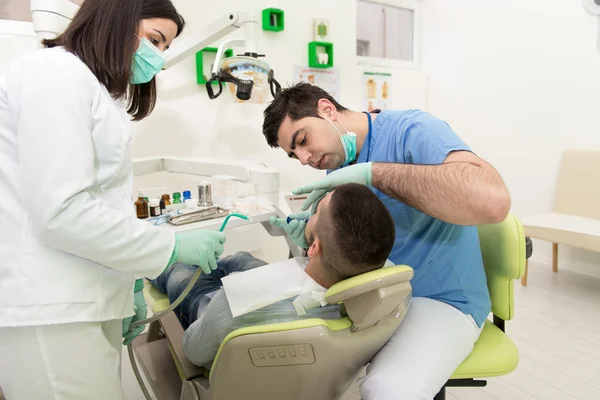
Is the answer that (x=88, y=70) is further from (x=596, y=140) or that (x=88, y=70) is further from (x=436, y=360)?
(x=596, y=140)

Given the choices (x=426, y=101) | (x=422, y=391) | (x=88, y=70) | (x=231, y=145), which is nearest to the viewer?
(x=88, y=70)

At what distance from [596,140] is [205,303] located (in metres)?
2.81

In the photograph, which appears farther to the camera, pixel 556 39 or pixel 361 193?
pixel 556 39

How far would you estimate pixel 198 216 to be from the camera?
1.67 m

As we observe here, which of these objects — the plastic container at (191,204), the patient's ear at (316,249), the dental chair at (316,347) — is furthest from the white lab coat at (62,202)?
the plastic container at (191,204)

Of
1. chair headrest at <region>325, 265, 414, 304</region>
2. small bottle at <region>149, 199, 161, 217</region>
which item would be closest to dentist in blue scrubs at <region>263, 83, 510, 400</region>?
chair headrest at <region>325, 265, 414, 304</region>

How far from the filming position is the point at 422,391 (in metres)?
0.96

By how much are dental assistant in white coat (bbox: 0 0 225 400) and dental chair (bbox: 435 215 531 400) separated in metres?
0.81

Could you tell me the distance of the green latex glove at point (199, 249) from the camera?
958mm

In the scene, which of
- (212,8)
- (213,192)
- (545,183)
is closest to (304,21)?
(212,8)

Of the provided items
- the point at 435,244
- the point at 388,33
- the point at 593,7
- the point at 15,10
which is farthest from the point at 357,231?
the point at 388,33

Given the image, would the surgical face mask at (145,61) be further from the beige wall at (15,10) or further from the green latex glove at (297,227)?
the beige wall at (15,10)

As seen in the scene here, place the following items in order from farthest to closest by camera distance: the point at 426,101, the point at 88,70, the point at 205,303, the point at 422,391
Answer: the point at 426,101, the point at 205,303, the point at 422,391, the point at 88,70

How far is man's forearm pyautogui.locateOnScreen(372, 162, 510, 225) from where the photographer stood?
101cm
